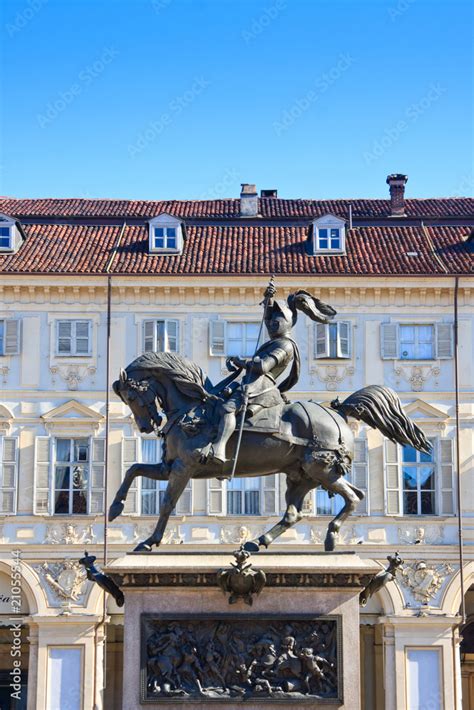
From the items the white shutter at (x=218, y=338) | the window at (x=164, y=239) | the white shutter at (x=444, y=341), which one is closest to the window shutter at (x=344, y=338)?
the white shutter at (x=444, y=341)

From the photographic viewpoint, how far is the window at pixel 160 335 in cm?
4090

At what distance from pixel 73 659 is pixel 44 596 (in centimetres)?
191

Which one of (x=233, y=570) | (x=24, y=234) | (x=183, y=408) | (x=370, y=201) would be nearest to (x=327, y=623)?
(x=233, y=570)

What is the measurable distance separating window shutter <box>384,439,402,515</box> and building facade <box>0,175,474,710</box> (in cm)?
6

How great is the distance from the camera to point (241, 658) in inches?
627

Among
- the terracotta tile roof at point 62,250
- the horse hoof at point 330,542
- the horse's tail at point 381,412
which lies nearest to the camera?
the horse hoof at point 330,542

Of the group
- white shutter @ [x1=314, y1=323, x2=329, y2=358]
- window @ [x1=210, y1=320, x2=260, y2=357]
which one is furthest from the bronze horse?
window @ [x1=210, y1=320, x2=260, y2=357]

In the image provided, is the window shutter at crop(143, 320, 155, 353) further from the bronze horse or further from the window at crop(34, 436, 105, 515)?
the bronze horse

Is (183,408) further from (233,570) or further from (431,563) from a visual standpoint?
(431,563)

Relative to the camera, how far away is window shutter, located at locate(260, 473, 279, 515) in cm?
3959

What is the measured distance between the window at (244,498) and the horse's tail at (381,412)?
72.4ft

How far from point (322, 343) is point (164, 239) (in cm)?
586
